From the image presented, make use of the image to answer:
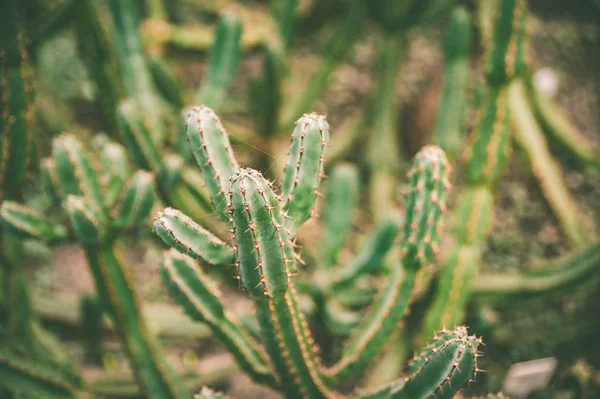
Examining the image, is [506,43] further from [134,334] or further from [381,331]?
[134,334]

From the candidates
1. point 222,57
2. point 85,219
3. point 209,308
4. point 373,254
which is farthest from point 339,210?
point 85,219

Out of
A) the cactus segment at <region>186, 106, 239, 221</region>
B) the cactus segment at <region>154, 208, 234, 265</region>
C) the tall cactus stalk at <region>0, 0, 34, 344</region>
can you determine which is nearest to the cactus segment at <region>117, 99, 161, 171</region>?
the tall cactus stalk at <region>0, 0, 34, 344</region>

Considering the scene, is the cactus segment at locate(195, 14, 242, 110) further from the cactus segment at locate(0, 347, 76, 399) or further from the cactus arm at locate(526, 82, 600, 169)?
the cactus arm at locate(526, 82, 600, 169)

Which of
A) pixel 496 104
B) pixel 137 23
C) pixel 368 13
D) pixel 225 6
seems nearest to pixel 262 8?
pixel 225 6

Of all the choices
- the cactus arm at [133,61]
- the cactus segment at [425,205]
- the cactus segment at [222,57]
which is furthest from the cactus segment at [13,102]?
the cactus segment at [425,205]

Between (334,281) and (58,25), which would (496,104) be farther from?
(58,25)

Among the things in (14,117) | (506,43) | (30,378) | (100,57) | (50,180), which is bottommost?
(30,378)
